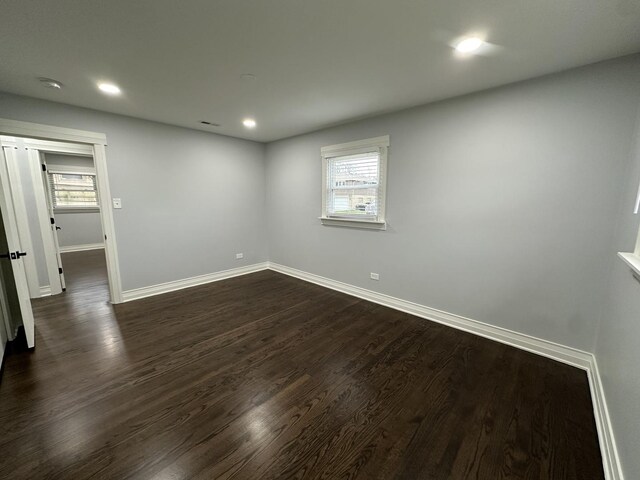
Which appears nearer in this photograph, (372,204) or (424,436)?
(424,436)

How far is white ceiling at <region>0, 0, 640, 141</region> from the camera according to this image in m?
1.48

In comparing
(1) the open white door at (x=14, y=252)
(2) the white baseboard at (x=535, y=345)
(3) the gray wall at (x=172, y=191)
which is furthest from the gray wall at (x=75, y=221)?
(2) the white baseboard at (x=535, y=345)

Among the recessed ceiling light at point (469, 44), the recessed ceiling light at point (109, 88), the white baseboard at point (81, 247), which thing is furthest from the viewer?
the white baseboard at point (81, 247)

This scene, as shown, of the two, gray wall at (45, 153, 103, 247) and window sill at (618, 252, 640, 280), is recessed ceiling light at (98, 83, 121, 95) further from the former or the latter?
gray wall at (45, 153, 103, 247)

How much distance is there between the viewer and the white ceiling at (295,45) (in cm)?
148

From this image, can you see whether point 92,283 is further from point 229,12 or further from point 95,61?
point 229,12

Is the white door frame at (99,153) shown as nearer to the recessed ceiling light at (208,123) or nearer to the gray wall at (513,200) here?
Result: the recessed ceiling light at (208,123)

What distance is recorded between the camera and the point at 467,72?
2195 mm

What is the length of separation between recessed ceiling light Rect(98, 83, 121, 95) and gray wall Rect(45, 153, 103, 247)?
6.03m

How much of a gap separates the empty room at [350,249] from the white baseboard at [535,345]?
0.07ft

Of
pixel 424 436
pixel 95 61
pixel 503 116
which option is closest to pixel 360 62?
pixel 503 116

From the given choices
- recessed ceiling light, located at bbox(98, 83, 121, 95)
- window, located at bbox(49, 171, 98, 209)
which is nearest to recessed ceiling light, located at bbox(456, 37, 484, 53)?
recessed ceiling light, located at bbox(98, 83, 121, 95)

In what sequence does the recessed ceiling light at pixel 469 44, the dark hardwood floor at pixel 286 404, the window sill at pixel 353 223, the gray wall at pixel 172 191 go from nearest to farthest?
the dark hardwood floor at pixel 286 404 → the recessed ceiling light at pixel 469 44 → the gray wall at pixel 172 191 → the window sill at pixel 353 223

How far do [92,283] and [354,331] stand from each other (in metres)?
4.62
